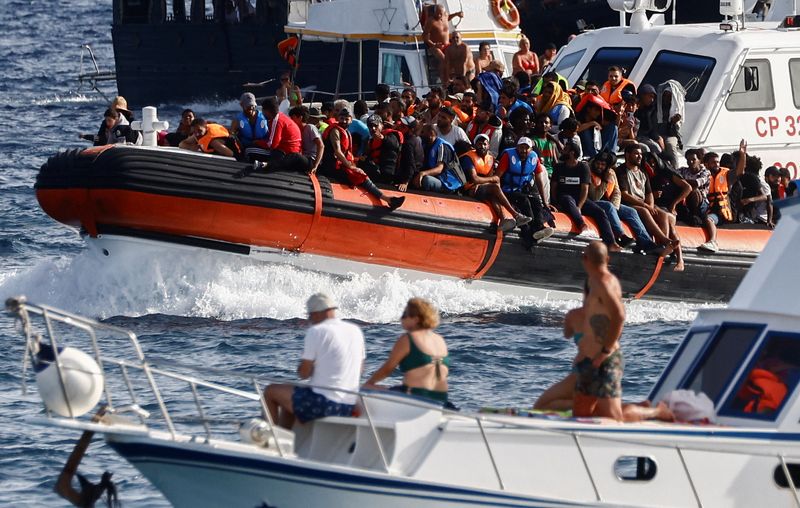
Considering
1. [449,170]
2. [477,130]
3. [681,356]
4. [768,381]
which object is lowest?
[449,170]

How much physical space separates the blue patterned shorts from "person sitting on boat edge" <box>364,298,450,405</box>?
0.27 m

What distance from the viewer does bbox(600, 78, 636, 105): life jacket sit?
17.1m

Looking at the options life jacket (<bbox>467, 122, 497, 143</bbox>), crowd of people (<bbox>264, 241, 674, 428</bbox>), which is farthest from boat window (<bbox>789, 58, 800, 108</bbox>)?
crowd of people (<bbox>264, 241, 674, 428</bbox>)

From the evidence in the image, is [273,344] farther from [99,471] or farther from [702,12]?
[702,12]

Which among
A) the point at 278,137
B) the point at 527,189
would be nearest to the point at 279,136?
the point at 278,137

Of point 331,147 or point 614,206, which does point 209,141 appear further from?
point 614,206

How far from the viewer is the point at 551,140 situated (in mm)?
15969

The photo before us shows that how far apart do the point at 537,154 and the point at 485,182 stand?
24.2 inches

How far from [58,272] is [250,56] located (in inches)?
→ 1001

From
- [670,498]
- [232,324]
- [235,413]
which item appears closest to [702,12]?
[232,324]

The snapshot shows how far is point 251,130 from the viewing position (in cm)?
1507

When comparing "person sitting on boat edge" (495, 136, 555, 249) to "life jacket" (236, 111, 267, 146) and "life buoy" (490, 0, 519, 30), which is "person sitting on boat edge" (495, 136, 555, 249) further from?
"life buoy" (490, 0, 519, 30)


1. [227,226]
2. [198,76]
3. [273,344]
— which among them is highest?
[227,226]

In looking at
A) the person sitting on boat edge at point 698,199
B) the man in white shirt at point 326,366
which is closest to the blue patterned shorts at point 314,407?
the man in white shirt at point 326,366
